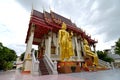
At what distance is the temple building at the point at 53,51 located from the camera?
9.20 m

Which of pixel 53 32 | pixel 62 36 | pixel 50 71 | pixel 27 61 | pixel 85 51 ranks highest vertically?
pixel 53 32

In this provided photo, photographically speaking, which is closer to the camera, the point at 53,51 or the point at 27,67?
the point at 27,67

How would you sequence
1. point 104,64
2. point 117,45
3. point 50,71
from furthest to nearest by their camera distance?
1. point 117,45
2. point 104,64
3. point 50,71

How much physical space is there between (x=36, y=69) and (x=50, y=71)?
1217 mm

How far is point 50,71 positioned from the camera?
848 centimetres

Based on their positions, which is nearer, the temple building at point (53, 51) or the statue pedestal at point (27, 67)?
the temple building at point (53, 51)

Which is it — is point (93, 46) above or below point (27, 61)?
above

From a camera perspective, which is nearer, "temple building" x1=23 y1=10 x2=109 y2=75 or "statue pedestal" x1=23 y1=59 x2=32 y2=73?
"temple building" x1=23 y1=10 x2=109 y2=75

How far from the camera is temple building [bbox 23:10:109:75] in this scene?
920cm

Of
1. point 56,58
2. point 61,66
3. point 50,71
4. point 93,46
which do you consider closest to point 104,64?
point 93,46

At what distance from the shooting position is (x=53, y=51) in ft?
44.1

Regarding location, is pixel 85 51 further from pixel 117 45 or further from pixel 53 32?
pixel 117 45

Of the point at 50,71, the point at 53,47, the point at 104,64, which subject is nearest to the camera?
the point at 50,71

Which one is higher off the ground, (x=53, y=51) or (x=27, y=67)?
(x=53, y=51)
